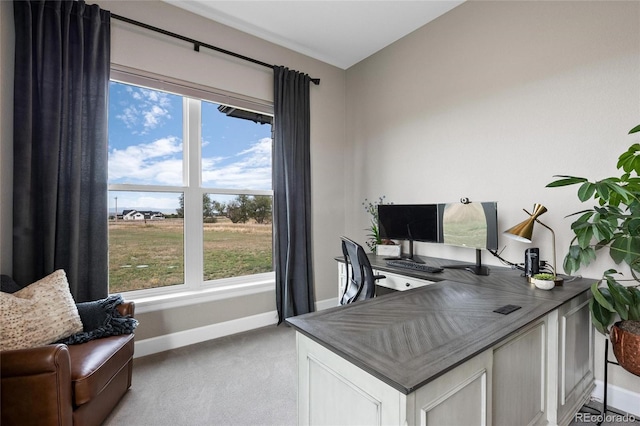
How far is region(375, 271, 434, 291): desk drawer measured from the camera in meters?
2.18

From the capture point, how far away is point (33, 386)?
4.10ft

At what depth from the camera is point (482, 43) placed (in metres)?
2.42

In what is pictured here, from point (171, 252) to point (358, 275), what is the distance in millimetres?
1818

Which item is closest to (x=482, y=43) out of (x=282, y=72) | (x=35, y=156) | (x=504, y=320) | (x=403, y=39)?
(x=403, y=39)

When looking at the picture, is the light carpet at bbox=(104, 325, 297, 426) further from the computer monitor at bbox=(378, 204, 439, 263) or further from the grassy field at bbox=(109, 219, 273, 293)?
the computer monitor at bbox=(378, 204, 439, 263)

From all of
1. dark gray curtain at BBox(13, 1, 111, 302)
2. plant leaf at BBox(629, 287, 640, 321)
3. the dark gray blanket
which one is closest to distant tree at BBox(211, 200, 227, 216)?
dark gray curtain at BBox(13, 1, 111, 302)

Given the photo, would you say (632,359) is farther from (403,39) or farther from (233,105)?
(233,105)

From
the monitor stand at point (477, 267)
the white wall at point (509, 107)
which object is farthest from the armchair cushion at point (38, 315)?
the white wall at point (509, 107)

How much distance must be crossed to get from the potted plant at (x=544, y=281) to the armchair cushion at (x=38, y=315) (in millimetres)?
2752

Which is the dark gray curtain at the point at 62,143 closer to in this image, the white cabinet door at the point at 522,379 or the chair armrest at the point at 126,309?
the chair armrest at the point at 126,309

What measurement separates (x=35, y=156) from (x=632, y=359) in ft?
12.4

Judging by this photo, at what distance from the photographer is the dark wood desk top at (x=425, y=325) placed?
0.89 metres

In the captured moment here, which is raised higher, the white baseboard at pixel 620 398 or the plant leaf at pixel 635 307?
the plant leaf at pixel 635 307

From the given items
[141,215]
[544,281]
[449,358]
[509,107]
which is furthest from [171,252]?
[509,107]
